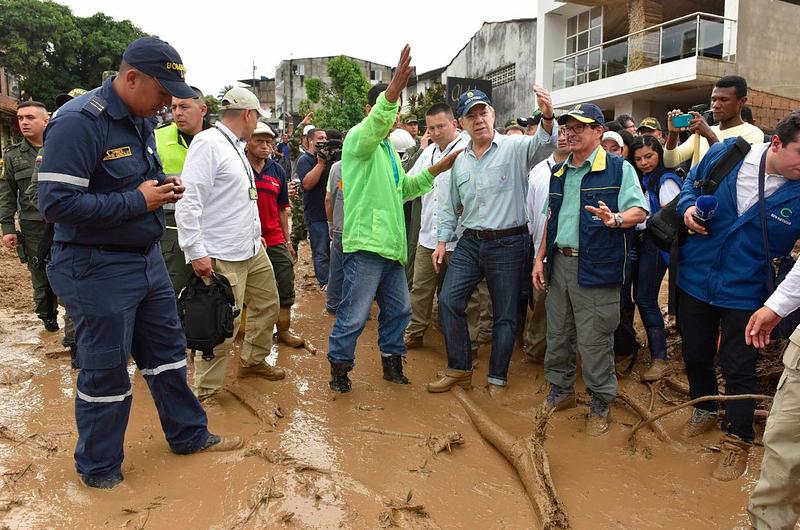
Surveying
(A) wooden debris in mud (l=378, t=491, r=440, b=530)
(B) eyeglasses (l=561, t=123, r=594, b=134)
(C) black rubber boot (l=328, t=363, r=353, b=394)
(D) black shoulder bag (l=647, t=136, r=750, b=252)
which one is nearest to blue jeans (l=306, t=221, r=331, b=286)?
(C) black rubber boot (l=328, t=363, r=353, b=394)

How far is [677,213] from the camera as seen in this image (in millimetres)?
3652

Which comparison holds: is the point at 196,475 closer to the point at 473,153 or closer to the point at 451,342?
the point at 451,342

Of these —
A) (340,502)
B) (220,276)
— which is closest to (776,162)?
(340,502)

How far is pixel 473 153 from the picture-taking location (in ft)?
14.9

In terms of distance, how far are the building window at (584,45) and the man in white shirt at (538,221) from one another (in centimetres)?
1378

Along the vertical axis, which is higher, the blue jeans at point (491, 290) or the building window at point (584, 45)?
the building window at point (584, 45)

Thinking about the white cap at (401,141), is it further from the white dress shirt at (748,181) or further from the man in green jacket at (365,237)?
the white dress shirt at (748,181)

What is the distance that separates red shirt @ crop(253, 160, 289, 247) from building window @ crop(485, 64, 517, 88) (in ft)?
60.9

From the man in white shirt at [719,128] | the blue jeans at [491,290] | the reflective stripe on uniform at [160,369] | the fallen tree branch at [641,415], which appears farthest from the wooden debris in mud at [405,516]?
the man in white shirt at [719,128]

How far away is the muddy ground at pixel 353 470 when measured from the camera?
8.84 feet

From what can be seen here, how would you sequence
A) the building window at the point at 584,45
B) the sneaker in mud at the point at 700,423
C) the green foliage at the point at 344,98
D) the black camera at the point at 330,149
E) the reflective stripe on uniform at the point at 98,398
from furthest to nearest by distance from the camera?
the green foliage at the point at 344,98 → the building window at the point at 584,45 → the black camera at the point at 330,149 → the sneaker in mud at the point at 700,423 → the reflective stripe on uniform at the point at 98,398

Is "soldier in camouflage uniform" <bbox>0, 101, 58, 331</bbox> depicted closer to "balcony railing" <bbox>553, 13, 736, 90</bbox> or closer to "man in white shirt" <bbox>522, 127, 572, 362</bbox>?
A: "man in white shirt" <bbox>522, 127, 572, 362</bbox>

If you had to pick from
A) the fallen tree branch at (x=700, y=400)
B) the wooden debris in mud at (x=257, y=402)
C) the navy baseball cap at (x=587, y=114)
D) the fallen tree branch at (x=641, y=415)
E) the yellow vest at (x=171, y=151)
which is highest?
the navy baseball cap at (x=587, y=114)

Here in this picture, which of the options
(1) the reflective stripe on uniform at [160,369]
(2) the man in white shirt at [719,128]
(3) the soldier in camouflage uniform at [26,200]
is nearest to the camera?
(1) the reflective stripe on uniform at [160,369]
